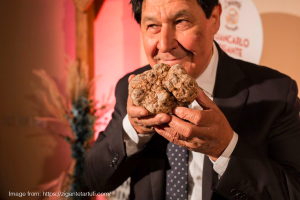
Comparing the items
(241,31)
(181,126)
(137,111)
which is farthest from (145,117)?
(241,31)

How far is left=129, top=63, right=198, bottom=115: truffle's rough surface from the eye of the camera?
2.97 feet

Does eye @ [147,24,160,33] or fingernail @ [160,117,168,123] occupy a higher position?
eye @ [147,24,160,33]

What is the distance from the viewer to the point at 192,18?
1.16 metres

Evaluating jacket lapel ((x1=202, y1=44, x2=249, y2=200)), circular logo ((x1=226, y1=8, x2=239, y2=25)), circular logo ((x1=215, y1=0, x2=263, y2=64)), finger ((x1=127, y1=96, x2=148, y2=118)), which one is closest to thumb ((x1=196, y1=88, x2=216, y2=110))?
finger ((x1=127, y1=96, x2=148, y2=118))

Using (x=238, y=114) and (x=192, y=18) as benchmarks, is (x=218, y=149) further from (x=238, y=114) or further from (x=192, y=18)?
(x=192, y=18)

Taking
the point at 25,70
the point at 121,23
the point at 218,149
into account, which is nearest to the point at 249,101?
the point at 218,149

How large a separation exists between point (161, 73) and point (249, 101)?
0.64 m

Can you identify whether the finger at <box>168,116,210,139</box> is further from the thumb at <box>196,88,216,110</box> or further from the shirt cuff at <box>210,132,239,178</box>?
the shirt cuff at <box>210,132,239,178</box>

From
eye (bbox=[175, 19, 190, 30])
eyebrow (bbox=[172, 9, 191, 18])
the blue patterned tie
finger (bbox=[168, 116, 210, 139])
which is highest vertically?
eyebrow (bbox=[172, 9, 191, 18])

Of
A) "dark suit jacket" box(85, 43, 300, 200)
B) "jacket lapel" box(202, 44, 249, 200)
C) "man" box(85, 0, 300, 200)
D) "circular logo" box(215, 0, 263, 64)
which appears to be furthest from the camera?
"circular logo" box(215, 0, 263, 64)

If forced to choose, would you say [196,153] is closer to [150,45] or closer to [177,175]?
[177,175]

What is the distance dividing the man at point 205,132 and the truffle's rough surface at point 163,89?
1.4 inches

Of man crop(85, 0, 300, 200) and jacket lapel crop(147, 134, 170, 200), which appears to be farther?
jacket lapel crop(147, 134, 170, 200)

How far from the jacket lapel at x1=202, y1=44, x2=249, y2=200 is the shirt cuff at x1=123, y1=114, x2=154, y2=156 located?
349 mm
